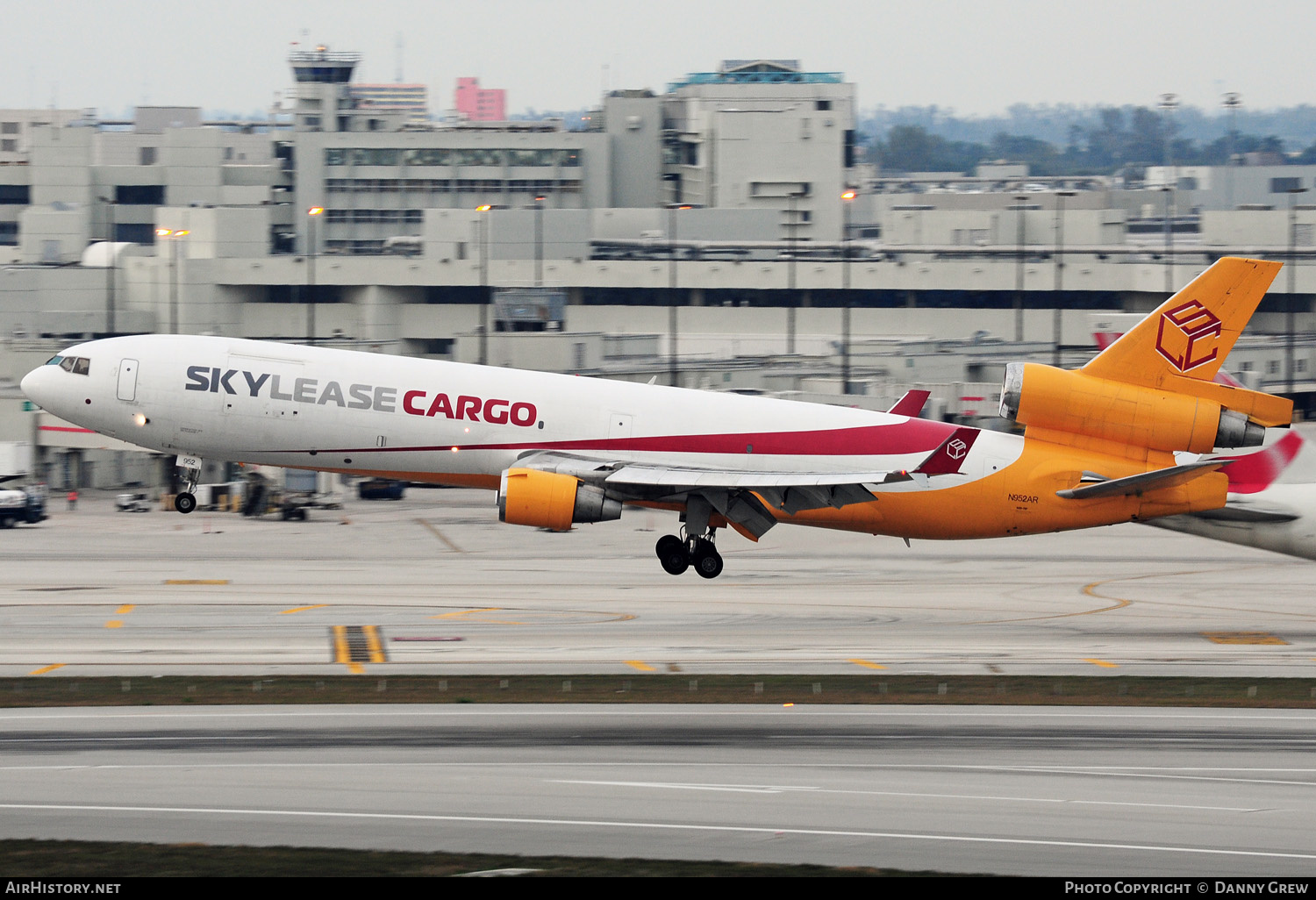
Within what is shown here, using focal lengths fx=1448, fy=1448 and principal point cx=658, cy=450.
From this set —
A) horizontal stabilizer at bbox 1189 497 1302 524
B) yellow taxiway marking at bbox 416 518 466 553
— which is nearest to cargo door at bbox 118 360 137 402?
yellow taxiway marking at bbox 416 518 466 553

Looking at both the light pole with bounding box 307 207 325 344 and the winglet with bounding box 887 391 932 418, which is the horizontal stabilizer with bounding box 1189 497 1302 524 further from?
the light pole with bounding box 307 207 325 344

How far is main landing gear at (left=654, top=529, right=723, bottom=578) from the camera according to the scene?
46.8m

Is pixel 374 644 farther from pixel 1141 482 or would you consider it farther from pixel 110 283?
pixel 110 283

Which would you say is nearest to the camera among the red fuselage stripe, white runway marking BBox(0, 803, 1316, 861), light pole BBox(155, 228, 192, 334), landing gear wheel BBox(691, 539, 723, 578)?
white runway marking BBox(0, 803, 1316, 861)

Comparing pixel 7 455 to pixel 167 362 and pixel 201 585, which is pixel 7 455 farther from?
pixel 167 362

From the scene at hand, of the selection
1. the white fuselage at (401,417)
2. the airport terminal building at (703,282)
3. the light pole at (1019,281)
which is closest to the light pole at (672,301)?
the airport terminal building at (703,282)

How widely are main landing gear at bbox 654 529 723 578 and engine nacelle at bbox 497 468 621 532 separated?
156 inches

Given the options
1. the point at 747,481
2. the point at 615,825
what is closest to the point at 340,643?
the point at 747,481

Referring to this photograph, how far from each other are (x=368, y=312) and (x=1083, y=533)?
90060 mm

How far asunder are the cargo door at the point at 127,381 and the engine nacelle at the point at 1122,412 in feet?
89.0

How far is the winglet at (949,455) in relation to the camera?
43.3 meters

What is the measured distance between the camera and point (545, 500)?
42781mm

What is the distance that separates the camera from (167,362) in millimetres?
44656

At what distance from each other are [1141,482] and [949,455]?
19.9 ft
